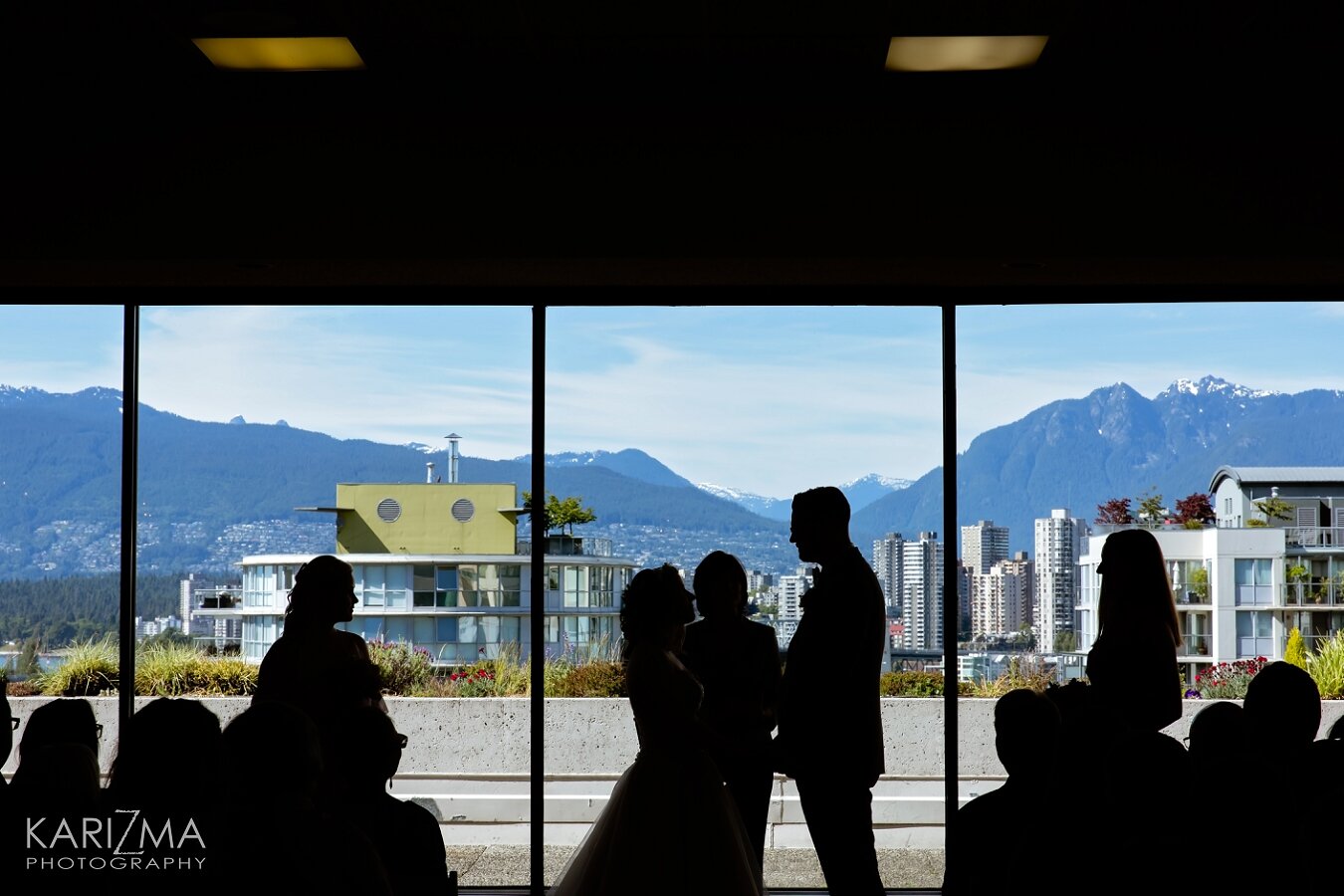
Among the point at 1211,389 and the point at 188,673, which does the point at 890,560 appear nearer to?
the point at 1211,389

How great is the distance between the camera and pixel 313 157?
439 cm

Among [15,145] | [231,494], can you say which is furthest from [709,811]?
[15,145]

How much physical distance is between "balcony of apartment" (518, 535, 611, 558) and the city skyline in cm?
36

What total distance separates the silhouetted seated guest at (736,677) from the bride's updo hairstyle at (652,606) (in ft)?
1.43

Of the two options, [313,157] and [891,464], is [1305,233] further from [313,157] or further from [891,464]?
[313,157]

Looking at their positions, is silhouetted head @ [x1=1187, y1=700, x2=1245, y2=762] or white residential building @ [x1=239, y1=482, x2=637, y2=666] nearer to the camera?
silhouetted head @ [x1=1187, y1=700, x2=1245, y2=762]

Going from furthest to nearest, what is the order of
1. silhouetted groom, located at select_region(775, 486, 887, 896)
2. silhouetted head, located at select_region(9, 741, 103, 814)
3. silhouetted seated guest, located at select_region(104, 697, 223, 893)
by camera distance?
1. silhouetted groom, located at select_region(775, 486, 887, 896)
2. silhouetted head, located at select_region(9, 741, 103, 814)
3. silhouetted seated guest, located at select_region(104, 697, 223, 893)

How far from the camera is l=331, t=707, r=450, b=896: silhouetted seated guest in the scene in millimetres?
2639

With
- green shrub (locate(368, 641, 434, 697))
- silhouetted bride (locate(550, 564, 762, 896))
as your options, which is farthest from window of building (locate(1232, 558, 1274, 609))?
green shrub (locate(368, 641, 434, 697))

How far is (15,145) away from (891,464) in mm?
3439

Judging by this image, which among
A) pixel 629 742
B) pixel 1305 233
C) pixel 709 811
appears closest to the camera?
pixel 709 811

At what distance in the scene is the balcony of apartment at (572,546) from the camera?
5008 mm

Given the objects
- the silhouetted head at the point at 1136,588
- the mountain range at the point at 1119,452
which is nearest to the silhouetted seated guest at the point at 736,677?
the mountain range at the point at 1119,452

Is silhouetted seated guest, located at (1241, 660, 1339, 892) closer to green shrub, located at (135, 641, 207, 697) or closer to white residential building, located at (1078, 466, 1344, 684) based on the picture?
white residential building, located at (1078, 466, 1344, 684)
